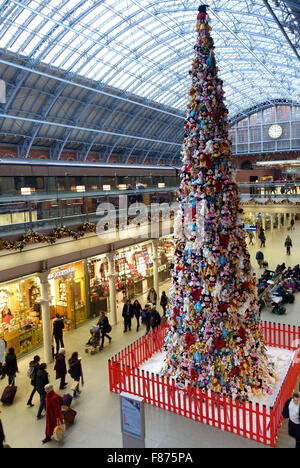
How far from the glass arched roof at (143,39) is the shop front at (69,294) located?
14.0 m

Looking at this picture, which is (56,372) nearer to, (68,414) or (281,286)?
(68,414)

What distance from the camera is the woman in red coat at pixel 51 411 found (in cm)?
703

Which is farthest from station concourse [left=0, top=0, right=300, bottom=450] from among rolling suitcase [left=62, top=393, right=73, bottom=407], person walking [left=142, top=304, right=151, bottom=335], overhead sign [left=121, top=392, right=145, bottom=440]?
overhead sign [left=121, top=392, right=145, bottom=440]

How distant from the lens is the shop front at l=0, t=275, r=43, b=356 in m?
11.3

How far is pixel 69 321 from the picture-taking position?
44.4 feet

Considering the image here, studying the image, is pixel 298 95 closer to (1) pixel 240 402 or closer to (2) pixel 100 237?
(2) pixel 100 237

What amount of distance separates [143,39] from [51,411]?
31.0 metres

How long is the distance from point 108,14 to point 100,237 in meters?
20.1

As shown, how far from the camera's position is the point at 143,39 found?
30531 mm

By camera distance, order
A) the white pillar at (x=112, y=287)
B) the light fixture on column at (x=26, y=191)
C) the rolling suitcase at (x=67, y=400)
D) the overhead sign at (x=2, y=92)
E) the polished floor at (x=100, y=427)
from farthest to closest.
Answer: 1. the overhead sign at (x=2, y=92)
2. the white pillar at (x=112, y=287)
3. the light fixture on column at (x=26, y=191)
4. the rolling suitcase at (x=67, y=400)
5. the polished floor at (x=100, y=427)

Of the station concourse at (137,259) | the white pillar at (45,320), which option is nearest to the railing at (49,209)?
the station concourse at (137,259)

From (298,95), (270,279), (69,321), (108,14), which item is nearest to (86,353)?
(69,321)

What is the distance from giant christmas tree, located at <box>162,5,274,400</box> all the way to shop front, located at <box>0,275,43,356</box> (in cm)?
587

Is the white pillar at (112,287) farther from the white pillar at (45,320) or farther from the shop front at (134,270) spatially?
the white pillar at (45,320)
